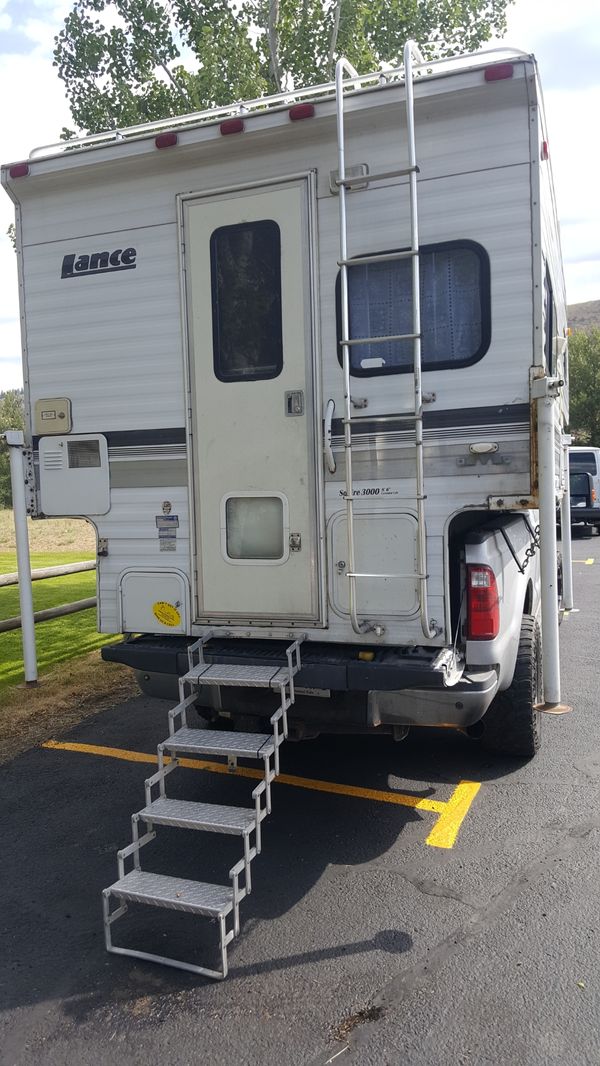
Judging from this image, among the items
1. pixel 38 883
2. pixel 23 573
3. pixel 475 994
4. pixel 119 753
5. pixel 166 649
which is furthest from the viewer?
pixel 23 573

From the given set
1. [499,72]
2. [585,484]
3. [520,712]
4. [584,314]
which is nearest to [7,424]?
[585,484]

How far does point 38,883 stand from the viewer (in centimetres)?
363

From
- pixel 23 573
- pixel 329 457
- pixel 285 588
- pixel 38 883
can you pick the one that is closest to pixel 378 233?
pixel 329 457

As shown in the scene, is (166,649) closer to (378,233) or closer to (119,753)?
(119,753)

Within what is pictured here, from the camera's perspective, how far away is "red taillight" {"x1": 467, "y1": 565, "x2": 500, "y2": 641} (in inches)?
149

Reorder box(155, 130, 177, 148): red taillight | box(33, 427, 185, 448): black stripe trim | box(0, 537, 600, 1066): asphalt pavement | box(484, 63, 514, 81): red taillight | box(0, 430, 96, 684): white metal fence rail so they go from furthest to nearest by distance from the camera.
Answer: box(0, 430, 96, 684): white metal fence rail, box(33, 427, 185, 448): black stripe trim, box(155, 130, 177, 148): red taillight, box(484, 63, 514, 81): red taillight, box(0, 537, 600, 1066): asphalt pavement

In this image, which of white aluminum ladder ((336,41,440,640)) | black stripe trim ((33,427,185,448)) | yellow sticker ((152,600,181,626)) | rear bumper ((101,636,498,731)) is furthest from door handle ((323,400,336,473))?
yellow sticker ((152,600,181,626))

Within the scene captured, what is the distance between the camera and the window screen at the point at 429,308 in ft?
12.2

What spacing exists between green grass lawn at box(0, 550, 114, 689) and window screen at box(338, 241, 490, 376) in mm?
3006

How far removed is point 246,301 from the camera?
411cm

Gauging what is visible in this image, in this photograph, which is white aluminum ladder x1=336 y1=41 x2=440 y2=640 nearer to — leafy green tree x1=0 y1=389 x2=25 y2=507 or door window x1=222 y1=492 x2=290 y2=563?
door window x1=222 y1=492 x2=290 y2=563

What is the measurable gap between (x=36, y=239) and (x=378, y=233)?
202 centimetres

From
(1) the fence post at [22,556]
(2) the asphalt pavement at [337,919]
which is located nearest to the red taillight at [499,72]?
(2) the asphalt pavement at [337,919]

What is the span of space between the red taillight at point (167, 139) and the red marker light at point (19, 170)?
2.75 feet
